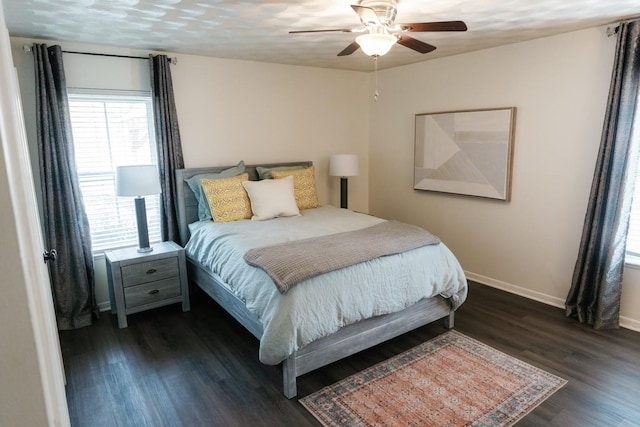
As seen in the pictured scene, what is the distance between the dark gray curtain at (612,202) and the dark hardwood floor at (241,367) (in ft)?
0.86

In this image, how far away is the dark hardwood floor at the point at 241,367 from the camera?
224cm

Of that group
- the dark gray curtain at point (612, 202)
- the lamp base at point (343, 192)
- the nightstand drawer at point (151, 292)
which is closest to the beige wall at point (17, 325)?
the nightstand drawer at point (151, 292)

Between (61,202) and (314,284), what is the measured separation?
2304 mm

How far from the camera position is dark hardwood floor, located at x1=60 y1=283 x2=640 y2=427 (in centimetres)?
224

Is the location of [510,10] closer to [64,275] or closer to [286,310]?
[286,310]

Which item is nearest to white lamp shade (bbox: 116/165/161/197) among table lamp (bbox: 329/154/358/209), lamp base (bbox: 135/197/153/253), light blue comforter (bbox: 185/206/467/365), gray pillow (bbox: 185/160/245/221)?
lamp base (bbox: 135/197/153/253)

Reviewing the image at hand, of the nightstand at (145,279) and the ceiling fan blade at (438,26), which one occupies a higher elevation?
the ceiling fan blade at (438,26)

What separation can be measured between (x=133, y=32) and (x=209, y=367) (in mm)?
2580

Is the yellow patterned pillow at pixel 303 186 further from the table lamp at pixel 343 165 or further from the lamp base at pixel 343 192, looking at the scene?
the lamp base at pixel 343 192

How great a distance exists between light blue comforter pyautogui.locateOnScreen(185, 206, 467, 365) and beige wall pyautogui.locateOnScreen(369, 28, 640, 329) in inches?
44.5

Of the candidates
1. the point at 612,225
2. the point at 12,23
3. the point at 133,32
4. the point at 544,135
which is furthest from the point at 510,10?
the point at 12,23

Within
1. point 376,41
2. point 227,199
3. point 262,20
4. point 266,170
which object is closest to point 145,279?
point 227,199

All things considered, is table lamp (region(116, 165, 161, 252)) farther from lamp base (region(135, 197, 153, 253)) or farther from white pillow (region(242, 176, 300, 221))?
white pillow (region(242, 176, 300, 221))

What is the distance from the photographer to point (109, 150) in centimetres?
354
